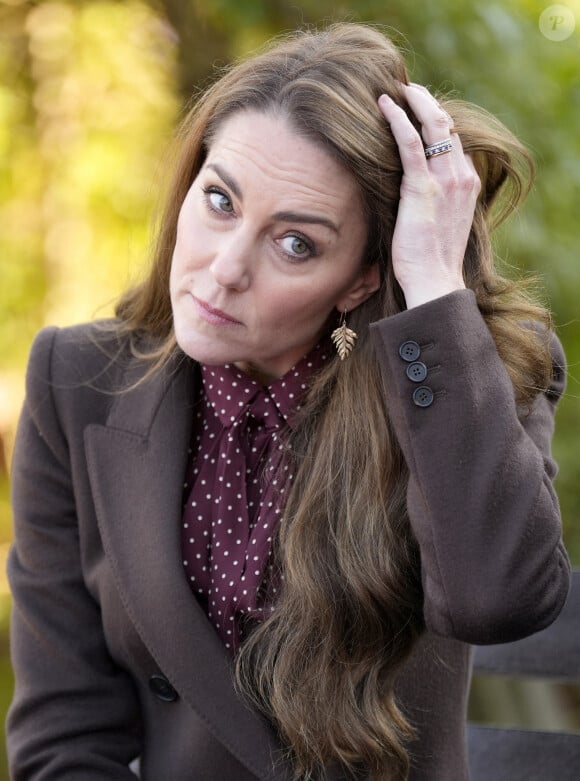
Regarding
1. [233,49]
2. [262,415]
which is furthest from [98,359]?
[233,49]

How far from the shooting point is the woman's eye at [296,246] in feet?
6.15

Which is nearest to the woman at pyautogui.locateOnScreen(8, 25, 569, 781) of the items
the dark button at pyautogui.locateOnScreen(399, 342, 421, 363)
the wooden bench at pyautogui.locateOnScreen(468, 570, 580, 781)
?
the dark button at pyautogui.locateOnScreen(399, 342, 421, 363)

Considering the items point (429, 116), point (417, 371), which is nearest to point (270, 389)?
point (417, 371)

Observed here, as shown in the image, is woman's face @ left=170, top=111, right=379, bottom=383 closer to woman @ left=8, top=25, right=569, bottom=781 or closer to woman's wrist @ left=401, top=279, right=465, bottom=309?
woman @ left=8, top=25, right=569, bottom=781

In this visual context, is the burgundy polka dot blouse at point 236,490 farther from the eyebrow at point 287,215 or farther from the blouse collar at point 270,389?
the eyebrow at point 287,215

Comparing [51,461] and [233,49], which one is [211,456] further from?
[233,49]

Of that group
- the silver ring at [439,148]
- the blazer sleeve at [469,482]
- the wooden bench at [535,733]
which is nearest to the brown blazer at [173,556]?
the blazer sleeve at [469,482]

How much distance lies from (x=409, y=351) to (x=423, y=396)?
0.08 metres

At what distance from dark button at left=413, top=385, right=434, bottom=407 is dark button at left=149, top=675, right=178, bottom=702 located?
73 centimetres

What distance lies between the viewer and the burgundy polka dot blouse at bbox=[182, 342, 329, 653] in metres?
2.02

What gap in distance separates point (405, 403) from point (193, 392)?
52cm

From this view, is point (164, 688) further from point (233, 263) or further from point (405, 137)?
point (405, 137)

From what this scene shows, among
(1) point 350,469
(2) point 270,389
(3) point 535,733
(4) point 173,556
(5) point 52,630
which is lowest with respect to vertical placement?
(3) point 535,733

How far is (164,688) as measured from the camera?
2.06 m
